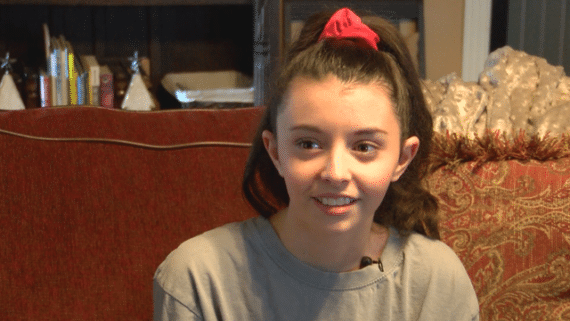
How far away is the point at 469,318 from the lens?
110 cm

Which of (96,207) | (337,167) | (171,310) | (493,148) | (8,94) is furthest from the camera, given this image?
(8,94)

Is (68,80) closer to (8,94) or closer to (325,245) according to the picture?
(8,94)

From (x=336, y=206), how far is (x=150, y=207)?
405mm

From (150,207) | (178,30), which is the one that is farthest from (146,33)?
(150,207)

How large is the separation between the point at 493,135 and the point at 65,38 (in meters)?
1.65

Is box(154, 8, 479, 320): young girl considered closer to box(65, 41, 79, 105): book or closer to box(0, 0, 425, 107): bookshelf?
box(0, 0, 425, 107): bookshelf

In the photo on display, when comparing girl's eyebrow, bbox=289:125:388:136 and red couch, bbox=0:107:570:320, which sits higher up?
girl's eyebrow, bbox=289:125:388:136

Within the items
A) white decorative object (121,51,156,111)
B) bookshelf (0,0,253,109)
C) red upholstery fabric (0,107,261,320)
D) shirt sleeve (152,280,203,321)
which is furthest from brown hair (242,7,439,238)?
bookshelf (0,0,253,109)

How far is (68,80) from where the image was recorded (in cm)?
215

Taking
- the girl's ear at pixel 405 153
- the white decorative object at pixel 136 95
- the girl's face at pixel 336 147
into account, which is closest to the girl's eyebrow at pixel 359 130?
the girl's face at pixel 336 147

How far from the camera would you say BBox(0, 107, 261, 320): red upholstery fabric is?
1.13 metres

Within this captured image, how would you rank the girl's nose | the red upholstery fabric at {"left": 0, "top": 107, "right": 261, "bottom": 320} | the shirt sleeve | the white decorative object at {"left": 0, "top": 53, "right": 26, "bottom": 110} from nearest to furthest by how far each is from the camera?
the girl's nose, the shirt sleeve, the red upholstery fabric at {"left": 0, "top": 107, "right": 261, "bottom": 320}, the white decorative object at {"left": 0, "top": 53, "right": 26, "bottom": 110}

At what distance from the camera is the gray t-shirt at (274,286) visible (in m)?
1.03

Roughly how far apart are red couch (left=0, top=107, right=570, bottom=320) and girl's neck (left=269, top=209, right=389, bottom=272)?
19 centimetres
